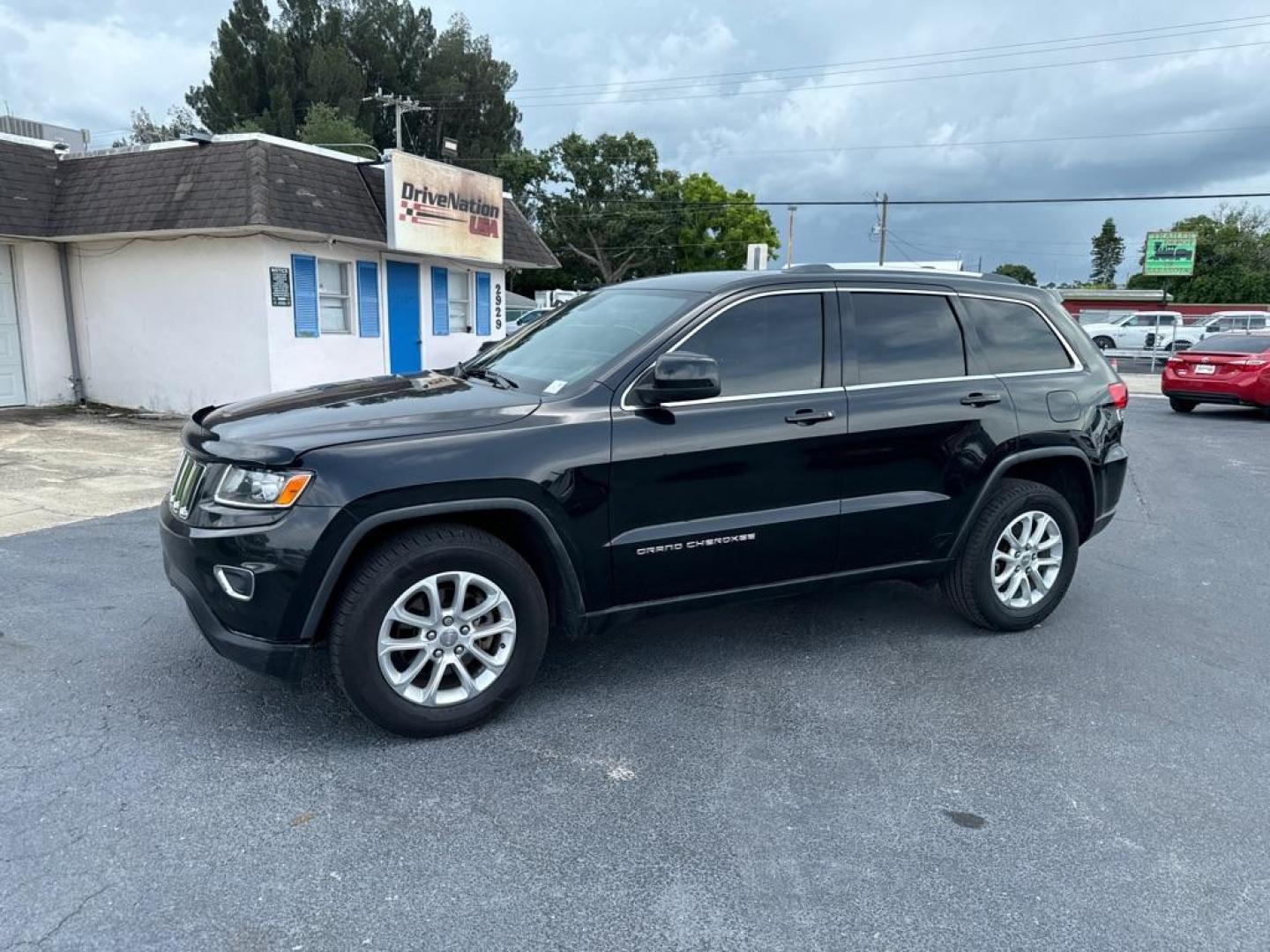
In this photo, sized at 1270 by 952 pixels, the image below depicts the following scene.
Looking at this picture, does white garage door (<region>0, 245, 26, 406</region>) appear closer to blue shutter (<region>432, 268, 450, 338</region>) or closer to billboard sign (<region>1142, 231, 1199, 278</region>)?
blue shutter (<region>432, 268, 450, 338</region>)

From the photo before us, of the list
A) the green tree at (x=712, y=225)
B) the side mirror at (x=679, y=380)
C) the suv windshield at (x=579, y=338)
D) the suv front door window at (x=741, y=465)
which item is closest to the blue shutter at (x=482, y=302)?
the suv windshield at (x=579, y=338)

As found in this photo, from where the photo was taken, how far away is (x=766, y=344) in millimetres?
4039

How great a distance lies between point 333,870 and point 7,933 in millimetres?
823

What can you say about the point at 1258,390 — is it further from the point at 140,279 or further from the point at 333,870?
the point at 140,279

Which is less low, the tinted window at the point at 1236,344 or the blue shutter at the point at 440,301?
the blue shutter at the point at 440,301

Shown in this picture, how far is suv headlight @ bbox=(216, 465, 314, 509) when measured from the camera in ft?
10.4

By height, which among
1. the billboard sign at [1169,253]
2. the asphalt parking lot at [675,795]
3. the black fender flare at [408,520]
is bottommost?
the asphalt parking lot at [675,795]

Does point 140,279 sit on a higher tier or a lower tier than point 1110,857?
higher

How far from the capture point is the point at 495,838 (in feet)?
9.32

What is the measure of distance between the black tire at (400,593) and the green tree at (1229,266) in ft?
199

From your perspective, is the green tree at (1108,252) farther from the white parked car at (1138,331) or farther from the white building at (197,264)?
the white building at (197,264)

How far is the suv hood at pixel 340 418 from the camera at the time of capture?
3.24m

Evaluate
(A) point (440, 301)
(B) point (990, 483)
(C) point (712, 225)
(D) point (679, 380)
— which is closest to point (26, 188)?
(A) point (440, 301)

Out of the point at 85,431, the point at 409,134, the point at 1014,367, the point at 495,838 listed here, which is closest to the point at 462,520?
the point at 495,838
